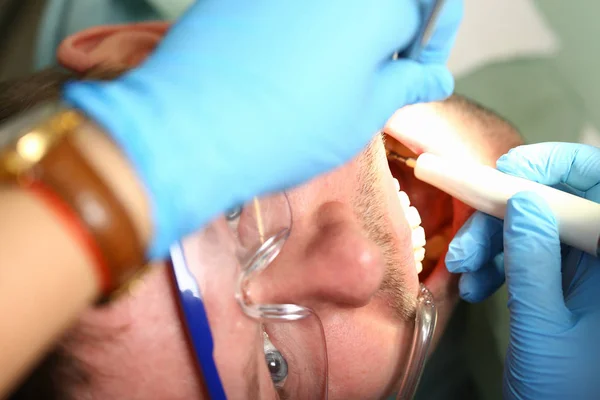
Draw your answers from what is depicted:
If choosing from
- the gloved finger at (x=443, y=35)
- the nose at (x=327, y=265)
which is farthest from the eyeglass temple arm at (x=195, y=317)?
the gloved finger at (x=443, y=35)

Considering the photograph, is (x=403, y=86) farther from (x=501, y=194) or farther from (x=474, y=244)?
(x=474, y=244)

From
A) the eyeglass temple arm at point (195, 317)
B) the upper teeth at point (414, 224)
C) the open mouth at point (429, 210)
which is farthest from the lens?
the open mouth at point (429, 210)

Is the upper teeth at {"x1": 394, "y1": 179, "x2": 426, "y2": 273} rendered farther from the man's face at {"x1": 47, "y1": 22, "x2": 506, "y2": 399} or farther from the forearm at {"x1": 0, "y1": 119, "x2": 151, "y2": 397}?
the forearm at {"x1": 0, "y1": 119, "x2": 151, "y2": 397}

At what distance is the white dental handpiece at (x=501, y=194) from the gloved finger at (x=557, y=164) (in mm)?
94

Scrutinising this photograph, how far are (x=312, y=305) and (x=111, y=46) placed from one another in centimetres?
60

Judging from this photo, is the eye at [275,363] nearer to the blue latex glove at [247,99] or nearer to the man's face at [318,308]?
the man's face at [318,308]

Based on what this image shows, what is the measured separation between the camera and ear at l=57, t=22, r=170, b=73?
3.06 feet

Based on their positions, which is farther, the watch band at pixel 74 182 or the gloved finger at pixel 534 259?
the gloved finger at pixel 534 259

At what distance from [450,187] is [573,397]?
0.45 m

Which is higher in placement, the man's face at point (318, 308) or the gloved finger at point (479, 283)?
the man's face at point (318, 308)

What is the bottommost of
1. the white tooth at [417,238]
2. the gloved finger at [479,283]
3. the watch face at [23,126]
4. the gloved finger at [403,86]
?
the gloved finger at [479,283]

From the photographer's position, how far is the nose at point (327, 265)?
2.89 feet

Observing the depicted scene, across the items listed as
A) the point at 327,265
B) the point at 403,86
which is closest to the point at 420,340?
the point at 327,265

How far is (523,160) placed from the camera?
3.62ft
